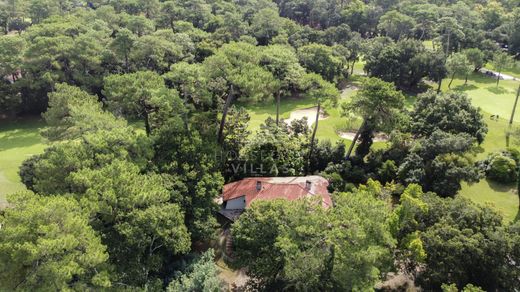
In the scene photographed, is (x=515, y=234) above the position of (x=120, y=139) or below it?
below

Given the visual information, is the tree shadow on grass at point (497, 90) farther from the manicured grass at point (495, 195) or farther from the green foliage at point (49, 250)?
the green foliage at point (49, 250)

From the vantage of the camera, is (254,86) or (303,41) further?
(303,41)

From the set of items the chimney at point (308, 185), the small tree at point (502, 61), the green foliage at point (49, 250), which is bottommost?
the chimney at point (308, 185)

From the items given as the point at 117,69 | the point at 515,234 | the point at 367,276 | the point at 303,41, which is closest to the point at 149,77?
the point at 117,69

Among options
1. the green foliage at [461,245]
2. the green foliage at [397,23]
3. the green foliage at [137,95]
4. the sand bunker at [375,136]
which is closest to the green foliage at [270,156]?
the green foliage at [137,95]

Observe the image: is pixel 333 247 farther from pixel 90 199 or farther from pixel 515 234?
pixel 90 199

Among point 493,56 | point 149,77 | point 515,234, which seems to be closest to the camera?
point 515,234

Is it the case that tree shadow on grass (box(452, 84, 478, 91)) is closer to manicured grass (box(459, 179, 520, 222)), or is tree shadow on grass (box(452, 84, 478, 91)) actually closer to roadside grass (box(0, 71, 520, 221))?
roadside grass (box(0, 71, 520, 221))
